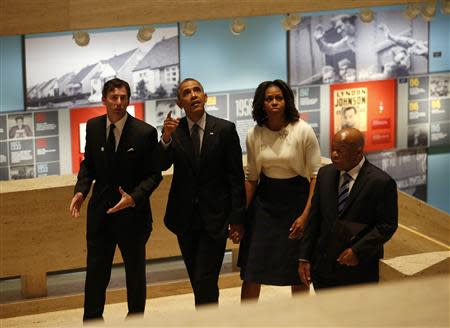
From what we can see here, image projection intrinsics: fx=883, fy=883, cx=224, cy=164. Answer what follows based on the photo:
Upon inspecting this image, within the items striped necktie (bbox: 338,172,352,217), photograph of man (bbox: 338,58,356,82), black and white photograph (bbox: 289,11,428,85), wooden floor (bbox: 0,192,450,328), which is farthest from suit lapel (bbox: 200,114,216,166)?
photograph of man (bbox: 338,58,356,82)

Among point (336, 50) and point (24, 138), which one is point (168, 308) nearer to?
point (24, 138)

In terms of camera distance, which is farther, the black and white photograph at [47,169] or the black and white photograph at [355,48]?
the black and white photograph at [355,48]

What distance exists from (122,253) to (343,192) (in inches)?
57.3

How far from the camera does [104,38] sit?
8391mm

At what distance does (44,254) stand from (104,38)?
2602 mm

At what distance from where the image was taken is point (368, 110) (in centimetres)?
985

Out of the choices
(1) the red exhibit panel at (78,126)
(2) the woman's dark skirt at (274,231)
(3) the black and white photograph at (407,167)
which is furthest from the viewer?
(3) the black and white photograph at (407,167)

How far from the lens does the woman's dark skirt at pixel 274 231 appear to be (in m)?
5.10

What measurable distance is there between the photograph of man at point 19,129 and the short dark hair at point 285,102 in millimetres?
3612

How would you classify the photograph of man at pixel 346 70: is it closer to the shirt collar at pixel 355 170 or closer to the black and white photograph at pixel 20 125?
the black and white photograph at pixel 20 125

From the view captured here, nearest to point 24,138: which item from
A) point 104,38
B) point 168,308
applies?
point 104,38

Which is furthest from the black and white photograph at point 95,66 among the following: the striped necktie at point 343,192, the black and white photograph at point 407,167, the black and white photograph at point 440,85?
the striped necktie at point 343,192

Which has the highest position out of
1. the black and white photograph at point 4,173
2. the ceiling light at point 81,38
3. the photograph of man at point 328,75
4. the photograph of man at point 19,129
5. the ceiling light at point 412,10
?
the ceiling light at point 412,10

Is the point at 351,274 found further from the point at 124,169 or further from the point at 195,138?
the point at 124,169
